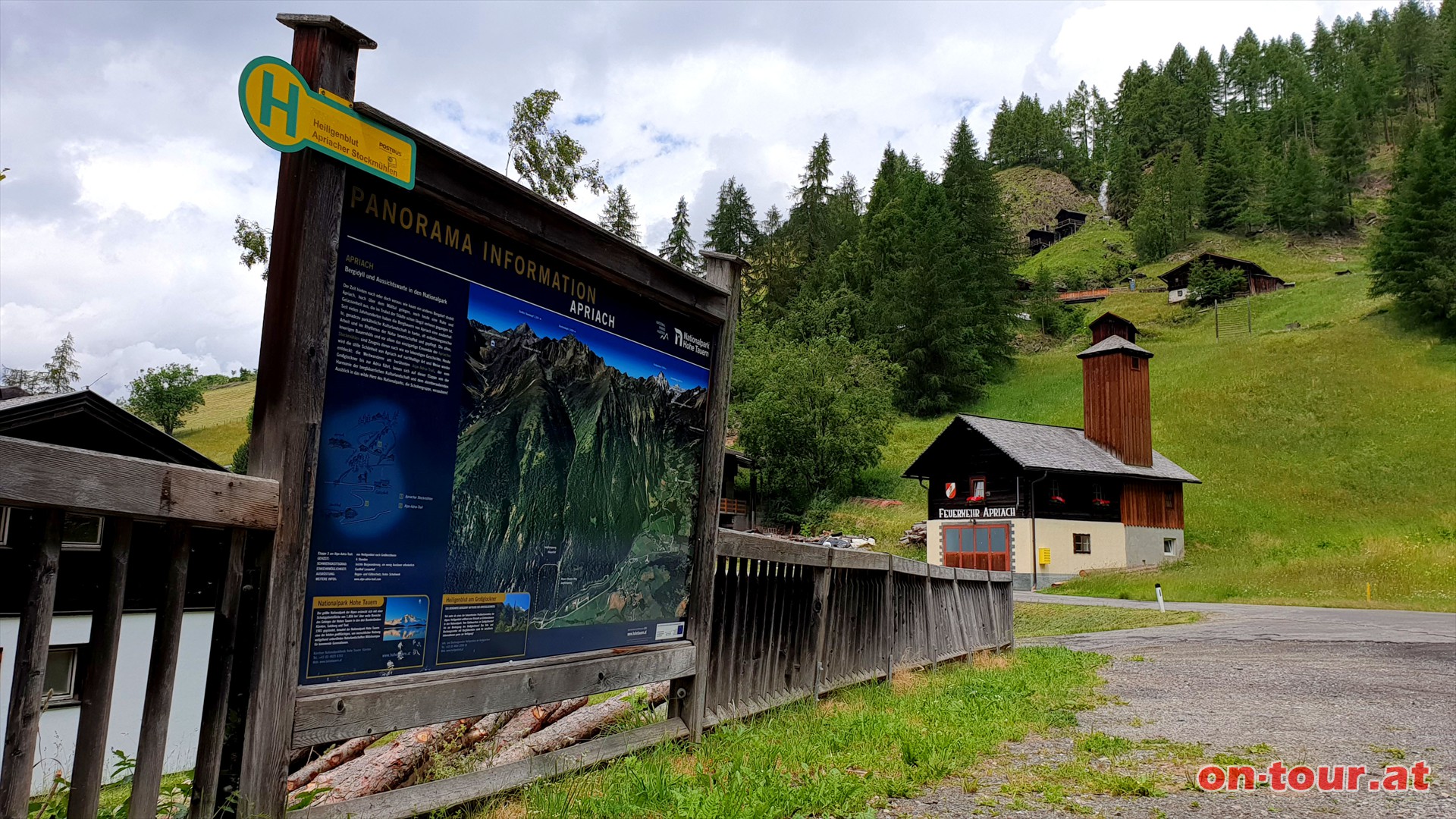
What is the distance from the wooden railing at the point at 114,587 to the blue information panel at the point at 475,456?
284mm

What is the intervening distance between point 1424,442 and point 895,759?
49937mm

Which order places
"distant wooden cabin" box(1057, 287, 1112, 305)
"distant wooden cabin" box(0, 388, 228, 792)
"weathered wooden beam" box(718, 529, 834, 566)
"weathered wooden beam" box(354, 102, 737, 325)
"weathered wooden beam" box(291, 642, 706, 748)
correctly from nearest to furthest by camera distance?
"weathered wooden beam" box(291, 642, 706, 748), "weathered wooden beam" box(354, 102, 737, 325), "weathered wooden beam" box(718, 529, 834, 566), "distant wooden cabin" box(0, 388, 228, 792), "distant wooden cabin" box(1057, 287, 1112, 305)

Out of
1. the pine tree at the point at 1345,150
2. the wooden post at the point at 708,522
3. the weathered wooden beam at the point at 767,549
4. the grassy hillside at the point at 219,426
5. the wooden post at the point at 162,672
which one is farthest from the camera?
the pine tree at the point at 1345,150

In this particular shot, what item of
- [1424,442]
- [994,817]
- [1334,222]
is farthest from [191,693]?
[1334,222]

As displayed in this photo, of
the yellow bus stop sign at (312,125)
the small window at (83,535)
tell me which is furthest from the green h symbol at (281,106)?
the small window at (83,535)

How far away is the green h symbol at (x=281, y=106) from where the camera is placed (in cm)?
290

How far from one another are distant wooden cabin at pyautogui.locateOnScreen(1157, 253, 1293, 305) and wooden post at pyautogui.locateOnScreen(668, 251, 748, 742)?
3360 inches

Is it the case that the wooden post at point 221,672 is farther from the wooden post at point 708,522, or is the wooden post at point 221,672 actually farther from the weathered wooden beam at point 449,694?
the wooden post at point 708,522

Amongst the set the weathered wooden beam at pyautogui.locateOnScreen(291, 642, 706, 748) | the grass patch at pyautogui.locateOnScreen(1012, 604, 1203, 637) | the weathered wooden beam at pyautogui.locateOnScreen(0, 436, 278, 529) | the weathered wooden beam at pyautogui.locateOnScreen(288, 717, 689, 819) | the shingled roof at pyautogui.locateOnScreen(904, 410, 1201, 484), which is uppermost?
the shingled roof at pyautogui.locateOnScreen(904, 410, 1201, 484)

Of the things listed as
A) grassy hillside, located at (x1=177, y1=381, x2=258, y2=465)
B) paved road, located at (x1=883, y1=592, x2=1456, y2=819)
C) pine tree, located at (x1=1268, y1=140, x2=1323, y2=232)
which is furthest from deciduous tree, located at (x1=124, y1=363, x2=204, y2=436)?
pine tree, located at (x1=1268, y1=140, x2=1323, y2=232)

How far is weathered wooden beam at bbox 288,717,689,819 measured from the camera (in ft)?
11.1

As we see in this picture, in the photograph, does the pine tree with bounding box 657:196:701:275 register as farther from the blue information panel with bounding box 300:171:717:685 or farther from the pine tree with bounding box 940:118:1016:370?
the blue information panel with bounding box 300:171:717:685

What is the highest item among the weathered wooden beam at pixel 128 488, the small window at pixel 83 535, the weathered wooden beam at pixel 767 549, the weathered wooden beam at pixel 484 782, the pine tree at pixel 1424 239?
the pine tree at pixel 1424 239

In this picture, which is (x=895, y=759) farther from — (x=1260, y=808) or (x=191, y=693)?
(x=191, y=693)
